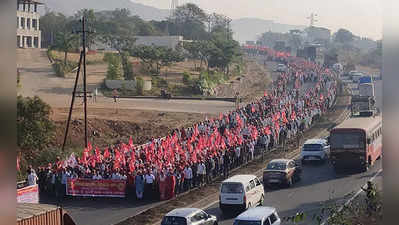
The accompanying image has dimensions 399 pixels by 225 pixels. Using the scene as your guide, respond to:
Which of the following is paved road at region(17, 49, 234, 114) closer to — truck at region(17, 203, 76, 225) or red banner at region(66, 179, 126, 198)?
red banner at region(66, 179, 126, 198)

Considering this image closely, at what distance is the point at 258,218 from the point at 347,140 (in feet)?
34.6

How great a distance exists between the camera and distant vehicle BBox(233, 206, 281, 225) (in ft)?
42.2

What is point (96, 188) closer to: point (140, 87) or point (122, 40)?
point (140, 87)

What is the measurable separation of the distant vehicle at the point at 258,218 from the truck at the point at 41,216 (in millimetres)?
5997

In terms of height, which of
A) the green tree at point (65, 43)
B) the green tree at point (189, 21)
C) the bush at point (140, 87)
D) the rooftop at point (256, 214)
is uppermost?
the green tree at point (189, 21)

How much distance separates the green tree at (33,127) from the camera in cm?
2738

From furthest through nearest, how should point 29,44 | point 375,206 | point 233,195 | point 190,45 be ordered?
1. point 190,45
2. point 29,44
3. point 233,195
4. point 375,206

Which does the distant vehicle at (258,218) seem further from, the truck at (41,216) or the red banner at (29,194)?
the red banner at (29,194)

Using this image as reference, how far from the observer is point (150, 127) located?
3897cm

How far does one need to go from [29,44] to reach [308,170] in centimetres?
5706

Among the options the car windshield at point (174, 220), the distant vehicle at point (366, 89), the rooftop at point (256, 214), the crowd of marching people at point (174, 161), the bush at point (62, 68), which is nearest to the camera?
the rooftop at point (256, 214)

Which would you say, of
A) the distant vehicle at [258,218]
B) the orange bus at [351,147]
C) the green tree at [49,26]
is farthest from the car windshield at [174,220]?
the green tree at [49,26]

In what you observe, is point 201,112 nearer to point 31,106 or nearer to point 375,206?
point 31,106
